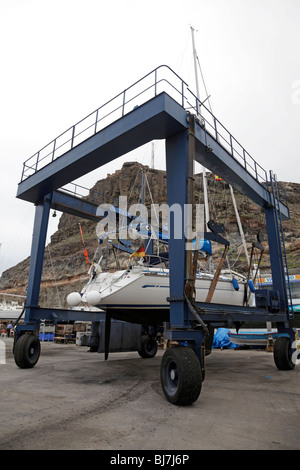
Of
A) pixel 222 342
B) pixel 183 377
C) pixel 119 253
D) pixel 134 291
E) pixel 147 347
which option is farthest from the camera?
pixel 119 253

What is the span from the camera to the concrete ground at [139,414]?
3.18 m

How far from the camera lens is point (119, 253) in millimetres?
46031

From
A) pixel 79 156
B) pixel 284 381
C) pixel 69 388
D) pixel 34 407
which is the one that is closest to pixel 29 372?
pixel 69 388

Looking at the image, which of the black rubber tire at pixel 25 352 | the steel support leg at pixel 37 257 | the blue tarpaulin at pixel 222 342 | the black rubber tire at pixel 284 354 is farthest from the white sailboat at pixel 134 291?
the blue tarpaulin at pixel 222 342

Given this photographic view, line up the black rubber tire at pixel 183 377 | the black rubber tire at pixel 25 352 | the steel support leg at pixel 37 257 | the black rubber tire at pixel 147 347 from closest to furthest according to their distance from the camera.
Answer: the black rubber tire at pixel 183 377 → the black rubber tire at pixel 25 352 → the steel support leg at pixel 37 257 → the black rubber tire at pixel 147 347

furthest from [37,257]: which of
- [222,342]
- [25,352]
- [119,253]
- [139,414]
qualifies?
[119,253]

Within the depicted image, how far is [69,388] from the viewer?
607 centimetres

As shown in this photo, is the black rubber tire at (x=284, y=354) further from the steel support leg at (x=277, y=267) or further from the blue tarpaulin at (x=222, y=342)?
the blue tarpaulin at (x=222, y=342)

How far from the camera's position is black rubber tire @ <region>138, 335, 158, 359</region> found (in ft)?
39.8

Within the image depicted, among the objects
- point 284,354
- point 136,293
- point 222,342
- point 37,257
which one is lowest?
point 222,342

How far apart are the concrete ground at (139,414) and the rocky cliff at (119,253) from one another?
2317 centimetres

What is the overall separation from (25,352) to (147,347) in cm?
511

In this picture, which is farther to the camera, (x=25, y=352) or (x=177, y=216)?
A: (x=25, y=352)

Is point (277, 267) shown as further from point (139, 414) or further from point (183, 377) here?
point (139, 414)
